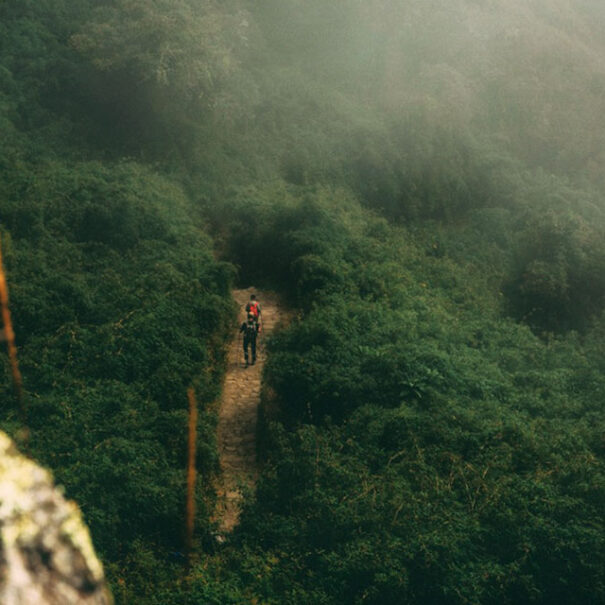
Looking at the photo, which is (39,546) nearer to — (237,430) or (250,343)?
(237,430)

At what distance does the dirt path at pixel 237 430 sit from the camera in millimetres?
9703

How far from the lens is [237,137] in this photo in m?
23.5

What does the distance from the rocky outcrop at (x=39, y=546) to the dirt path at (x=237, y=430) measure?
794cm

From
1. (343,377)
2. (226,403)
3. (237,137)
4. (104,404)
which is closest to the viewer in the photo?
(104,404)

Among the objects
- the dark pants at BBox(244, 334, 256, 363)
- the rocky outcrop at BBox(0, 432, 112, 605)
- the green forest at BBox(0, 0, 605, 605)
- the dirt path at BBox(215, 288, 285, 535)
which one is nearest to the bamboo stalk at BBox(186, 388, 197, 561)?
the green forest at BBox(0, 0, 605, 605)

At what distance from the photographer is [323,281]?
1525 cm

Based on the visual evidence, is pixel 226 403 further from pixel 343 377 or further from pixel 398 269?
pixel 398 269

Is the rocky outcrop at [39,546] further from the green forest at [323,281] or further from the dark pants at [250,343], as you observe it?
the dark pants at [250,343]

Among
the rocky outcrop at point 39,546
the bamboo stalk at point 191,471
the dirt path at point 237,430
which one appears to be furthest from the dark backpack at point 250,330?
the rocky outcrop at point 39,546

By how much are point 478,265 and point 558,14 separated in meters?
25.3

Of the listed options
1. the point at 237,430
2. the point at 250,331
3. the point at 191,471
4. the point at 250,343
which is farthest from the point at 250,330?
the point at 191,471

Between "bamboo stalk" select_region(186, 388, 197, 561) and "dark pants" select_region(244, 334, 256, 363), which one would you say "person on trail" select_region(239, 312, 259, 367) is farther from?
"bamboo stalk" select_region(186, 388, 197, 561)

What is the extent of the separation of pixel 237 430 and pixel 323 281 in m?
4.90

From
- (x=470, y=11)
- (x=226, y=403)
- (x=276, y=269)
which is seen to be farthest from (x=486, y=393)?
(x=470, y=11)
